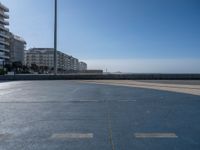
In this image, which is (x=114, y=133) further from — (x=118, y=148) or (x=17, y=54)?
(x=17, y=54)

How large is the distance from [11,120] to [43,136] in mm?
2049

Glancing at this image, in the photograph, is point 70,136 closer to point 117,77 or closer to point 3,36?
point 117,77

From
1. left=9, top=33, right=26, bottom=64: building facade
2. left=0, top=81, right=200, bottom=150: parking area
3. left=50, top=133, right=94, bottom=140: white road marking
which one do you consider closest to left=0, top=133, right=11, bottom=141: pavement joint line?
left=0, top=81, right=200, bottom=150: parking area

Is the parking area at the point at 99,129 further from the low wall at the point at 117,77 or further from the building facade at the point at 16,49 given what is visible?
the building facade at the point at 16,49

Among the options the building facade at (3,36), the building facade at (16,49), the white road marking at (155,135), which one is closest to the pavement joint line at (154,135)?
the white road marking at (155,135)

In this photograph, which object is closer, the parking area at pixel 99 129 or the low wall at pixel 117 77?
the parking area at pixel 99 129

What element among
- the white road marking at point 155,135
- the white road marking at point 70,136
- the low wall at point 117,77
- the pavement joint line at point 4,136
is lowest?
the pavement joint line at point 4,136

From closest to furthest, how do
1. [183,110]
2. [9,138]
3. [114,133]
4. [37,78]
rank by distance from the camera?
[9,138]
[114,133]
[183,110]
[37,78]

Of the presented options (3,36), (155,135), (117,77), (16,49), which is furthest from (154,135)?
(16,49)

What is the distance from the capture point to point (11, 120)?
7453 mm

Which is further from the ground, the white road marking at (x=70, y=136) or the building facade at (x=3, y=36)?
the building facade at (x=3, y=36)

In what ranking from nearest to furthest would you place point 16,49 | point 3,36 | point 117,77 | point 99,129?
1. point 99,129
2. point 117,77
3. point 3,36
4. point 16,49

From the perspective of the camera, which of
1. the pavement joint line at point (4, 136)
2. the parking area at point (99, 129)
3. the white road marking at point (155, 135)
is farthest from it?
the white road marking at point (155, 135)

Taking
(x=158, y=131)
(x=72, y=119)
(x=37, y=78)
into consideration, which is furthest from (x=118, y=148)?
(x=37, y=78)
